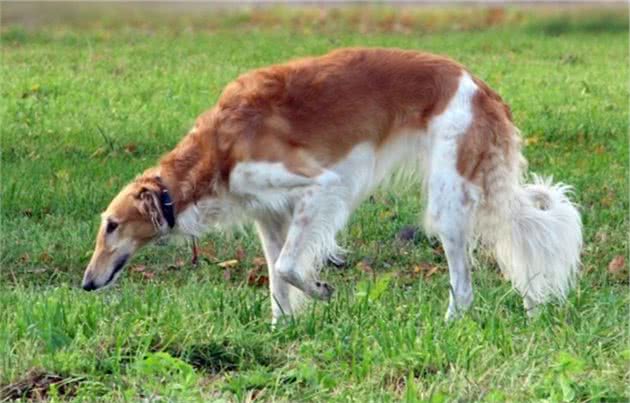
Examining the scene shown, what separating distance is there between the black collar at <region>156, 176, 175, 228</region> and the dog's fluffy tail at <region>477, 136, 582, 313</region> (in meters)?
1.69

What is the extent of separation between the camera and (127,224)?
6961 mm

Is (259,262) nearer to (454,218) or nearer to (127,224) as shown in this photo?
(127,224)

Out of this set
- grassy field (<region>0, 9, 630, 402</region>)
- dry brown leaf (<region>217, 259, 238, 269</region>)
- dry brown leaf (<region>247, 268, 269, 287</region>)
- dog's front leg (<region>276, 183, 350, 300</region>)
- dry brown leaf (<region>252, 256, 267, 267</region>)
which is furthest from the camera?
dry brown leaf (<region>252, 256, 267, 267</region>)

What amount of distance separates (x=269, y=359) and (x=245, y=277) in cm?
249

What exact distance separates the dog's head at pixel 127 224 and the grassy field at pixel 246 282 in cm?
24

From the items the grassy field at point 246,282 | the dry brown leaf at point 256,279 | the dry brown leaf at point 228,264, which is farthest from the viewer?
the dry brown leaf at point 228,264

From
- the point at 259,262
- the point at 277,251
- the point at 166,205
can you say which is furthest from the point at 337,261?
the point at 166,205

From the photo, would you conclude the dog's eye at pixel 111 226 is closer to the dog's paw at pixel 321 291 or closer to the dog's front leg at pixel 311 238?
the dog's front leg at pixel 311 238

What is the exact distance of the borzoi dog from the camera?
6.96 metres

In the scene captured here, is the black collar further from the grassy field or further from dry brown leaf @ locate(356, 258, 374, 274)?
dry brown leaf @ locate(356, 258, 374, 274)

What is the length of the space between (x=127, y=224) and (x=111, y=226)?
0.09 metres

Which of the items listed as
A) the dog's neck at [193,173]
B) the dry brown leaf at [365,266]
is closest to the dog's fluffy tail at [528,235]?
the dry brown leaf at [365,266]

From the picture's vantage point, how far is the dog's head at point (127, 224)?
694cm

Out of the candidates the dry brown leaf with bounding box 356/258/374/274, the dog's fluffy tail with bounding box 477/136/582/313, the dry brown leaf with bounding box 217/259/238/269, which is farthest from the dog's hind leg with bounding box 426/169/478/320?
the dry brown leaf with bounding box 217/259/238/269
